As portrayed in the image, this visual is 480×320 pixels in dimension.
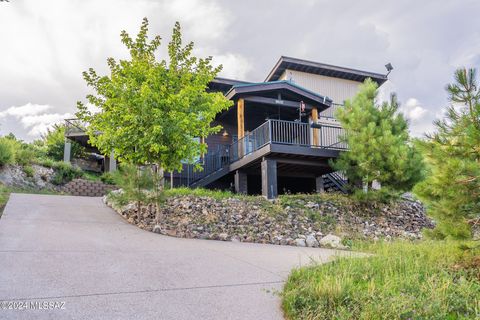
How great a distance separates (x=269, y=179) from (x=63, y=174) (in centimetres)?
1021

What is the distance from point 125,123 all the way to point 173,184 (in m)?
5.93

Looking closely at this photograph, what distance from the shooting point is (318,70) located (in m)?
18.3

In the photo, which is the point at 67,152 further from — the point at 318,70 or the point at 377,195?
the point at 377,195

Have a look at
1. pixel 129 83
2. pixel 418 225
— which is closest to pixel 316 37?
pixel 418 225

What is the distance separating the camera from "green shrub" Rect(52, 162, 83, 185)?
1516 cm

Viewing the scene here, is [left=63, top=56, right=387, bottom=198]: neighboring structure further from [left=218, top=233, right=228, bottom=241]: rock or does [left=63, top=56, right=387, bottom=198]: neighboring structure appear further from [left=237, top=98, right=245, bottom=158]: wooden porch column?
[left=218, top=233, right=228, bottom=241]: rock

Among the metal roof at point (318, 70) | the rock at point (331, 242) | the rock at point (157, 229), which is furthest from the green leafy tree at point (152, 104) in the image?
the metal roof at point (318, 70)

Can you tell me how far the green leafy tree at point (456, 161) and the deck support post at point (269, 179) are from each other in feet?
19.6

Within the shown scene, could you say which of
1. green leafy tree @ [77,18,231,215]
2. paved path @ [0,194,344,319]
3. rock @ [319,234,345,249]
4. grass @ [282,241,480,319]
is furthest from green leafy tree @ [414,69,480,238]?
green leafy tree @ [77,18,231,215]

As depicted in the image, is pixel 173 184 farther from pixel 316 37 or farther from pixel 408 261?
pixel 408 261

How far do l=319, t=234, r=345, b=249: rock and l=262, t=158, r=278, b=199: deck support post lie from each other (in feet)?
9.44

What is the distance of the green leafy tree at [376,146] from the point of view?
9.61 m

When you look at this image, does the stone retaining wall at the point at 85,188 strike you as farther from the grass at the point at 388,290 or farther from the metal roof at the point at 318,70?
the grass at the point at 388,290

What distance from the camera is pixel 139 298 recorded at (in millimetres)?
3344
